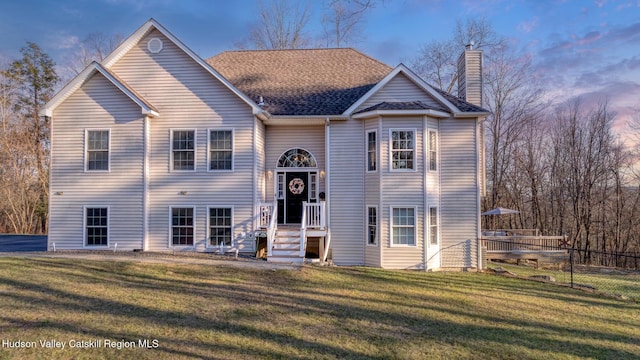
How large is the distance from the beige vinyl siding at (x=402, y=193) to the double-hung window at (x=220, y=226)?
5.44 metres

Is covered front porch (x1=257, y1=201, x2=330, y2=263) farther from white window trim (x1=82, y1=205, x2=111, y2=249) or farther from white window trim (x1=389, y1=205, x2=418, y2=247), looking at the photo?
white window trim (x1=82, y1=205, x2=111, y2=249)

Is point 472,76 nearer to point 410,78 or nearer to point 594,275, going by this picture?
point 410,78

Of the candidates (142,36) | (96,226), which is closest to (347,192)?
(96,226)

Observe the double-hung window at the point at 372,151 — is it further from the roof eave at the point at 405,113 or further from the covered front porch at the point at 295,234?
the covered front porch at the point at 295,234

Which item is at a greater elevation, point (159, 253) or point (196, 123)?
point (196, 123)

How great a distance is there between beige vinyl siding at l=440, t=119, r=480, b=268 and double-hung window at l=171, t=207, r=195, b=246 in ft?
29.8

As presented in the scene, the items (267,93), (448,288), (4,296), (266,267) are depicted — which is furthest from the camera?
(267,93)

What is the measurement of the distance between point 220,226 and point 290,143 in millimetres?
4089

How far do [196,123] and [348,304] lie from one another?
343 inches

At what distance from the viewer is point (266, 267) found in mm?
10609

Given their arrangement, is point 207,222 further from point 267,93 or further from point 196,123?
→ point 267,93

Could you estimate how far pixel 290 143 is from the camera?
14078 millimetres

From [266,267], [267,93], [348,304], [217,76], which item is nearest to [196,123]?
[217,76]

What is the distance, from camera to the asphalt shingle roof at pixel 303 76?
13.9m
